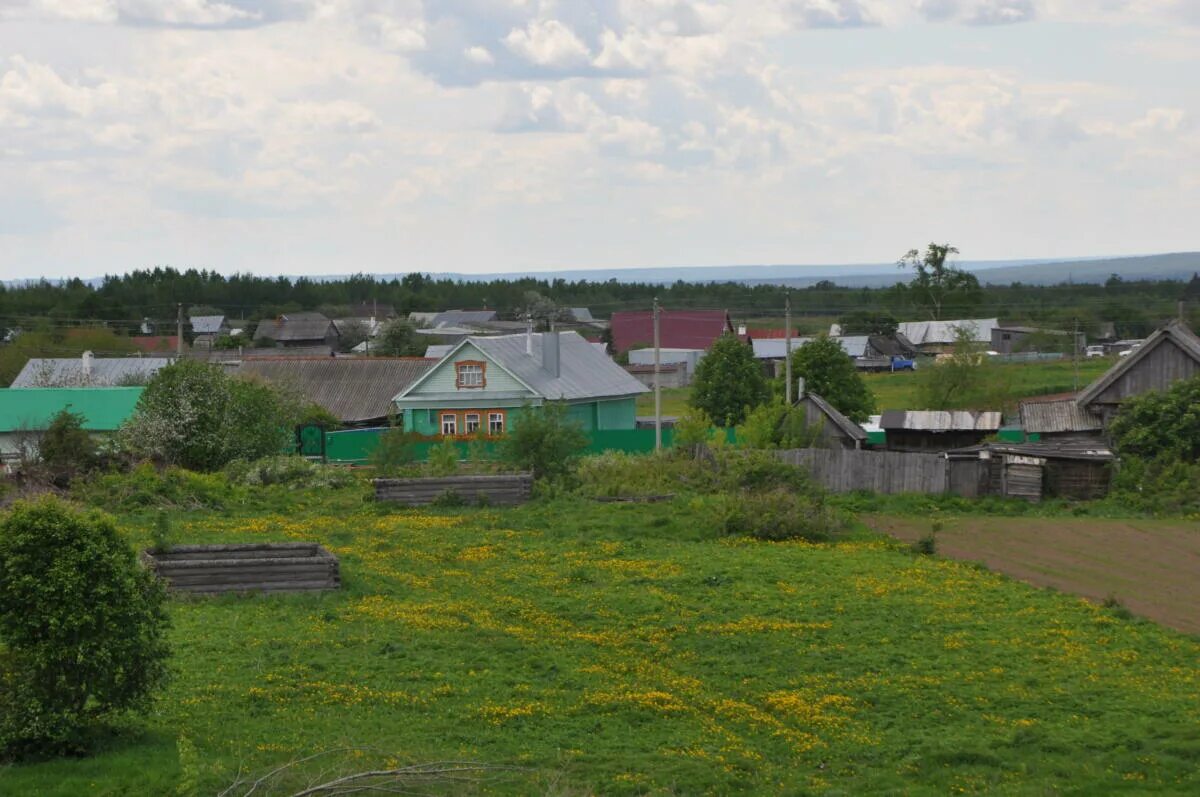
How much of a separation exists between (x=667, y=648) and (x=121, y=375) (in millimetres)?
57105

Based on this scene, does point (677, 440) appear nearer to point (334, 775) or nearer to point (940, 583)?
point (940, 583)

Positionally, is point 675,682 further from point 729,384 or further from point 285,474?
point 729,384

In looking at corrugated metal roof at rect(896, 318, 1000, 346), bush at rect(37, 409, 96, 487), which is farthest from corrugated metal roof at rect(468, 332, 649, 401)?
corrugated metal roof at rect(896, 318, 1000, 346)

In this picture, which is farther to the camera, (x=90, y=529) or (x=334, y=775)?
(x=90, y=529)

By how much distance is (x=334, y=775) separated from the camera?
13.0 m

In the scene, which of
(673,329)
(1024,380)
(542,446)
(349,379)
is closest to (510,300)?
(673,329)

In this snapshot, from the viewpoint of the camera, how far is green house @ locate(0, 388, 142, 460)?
164 ft

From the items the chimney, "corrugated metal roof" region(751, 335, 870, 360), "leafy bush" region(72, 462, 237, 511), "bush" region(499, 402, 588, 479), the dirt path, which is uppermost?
the chimney

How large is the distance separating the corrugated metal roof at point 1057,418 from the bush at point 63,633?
32.9 m

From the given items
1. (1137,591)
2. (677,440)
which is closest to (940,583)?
(1137,591)

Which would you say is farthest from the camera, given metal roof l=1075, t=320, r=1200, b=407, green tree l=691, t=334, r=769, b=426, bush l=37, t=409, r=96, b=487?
green tree l=691, t=334, r=769, b=426

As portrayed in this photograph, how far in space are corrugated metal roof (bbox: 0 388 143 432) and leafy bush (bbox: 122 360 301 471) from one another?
8496 millimetres

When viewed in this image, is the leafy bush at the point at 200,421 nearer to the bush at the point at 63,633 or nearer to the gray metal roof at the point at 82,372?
the gray metal roof at the point at 82,372

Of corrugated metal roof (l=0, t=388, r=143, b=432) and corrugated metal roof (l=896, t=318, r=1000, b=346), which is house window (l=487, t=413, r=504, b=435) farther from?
corrugated metal roof (l=896, t=318, r=1000, b=346)
